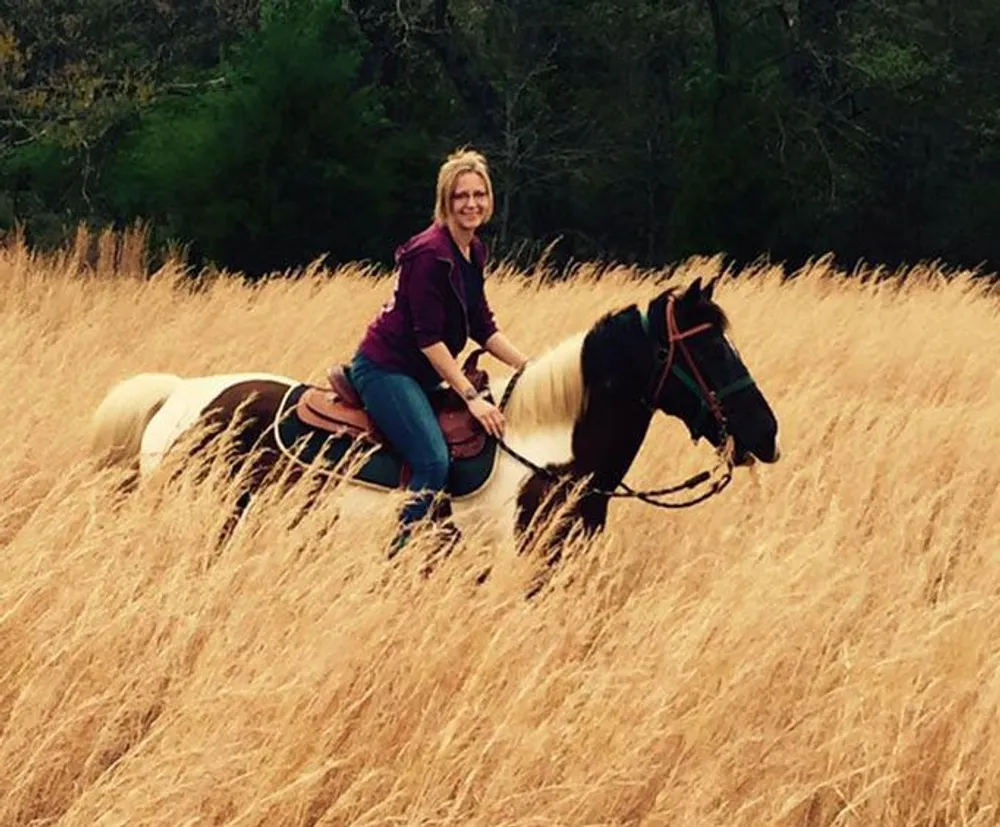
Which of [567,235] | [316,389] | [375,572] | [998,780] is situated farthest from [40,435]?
[567,235]

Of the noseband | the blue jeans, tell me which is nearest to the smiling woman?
the blue jeans

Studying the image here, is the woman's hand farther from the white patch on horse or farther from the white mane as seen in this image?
the white patch on horse

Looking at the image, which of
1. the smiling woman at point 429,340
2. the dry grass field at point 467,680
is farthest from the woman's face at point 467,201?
the dry grass field at point 467,680

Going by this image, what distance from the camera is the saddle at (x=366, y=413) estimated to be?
4.28m

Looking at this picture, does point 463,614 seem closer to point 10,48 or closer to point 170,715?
point 170,715

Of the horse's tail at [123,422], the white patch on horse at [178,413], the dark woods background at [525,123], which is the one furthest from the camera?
the dark woods background at [525,123]

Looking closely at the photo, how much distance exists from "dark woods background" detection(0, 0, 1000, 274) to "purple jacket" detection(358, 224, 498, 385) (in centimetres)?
1193

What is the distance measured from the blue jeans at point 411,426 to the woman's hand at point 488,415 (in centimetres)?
15

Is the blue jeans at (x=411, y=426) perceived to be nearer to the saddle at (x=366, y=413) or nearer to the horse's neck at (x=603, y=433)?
the saddle at (x=366, y=413)

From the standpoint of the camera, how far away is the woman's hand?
4.16 m

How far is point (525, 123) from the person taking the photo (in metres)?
25.7

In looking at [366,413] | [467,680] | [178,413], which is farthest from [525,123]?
[467,680]

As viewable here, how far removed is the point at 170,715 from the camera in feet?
8.30

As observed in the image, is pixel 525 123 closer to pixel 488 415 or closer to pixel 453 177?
pixel 453 177
